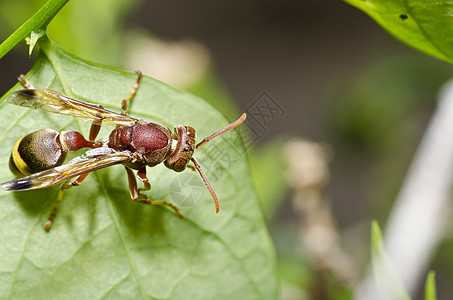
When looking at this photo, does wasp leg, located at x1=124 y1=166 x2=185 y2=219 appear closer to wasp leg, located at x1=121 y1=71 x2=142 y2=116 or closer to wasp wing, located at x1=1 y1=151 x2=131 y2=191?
wasp wing, located at x1=1 y1=151 x2=131 y2=191

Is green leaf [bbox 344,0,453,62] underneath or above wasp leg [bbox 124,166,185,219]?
above

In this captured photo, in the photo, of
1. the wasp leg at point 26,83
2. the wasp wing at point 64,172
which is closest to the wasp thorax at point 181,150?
the wasp wing at point 64,172

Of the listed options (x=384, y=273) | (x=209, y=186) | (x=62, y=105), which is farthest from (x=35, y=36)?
(x=384, y=273)

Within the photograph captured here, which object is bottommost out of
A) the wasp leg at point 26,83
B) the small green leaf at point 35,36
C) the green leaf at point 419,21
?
the wasp leg at point 26,83

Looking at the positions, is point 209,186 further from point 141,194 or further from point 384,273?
point 384,273

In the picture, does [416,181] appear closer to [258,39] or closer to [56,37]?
[56,37]

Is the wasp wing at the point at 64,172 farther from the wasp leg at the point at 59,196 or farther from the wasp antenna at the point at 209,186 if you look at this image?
the wasp antenna at the point at 209,186

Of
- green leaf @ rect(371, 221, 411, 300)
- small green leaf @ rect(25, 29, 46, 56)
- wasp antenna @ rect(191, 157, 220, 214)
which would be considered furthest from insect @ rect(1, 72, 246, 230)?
green leaf @ rect(371, 221, 411, 300)
